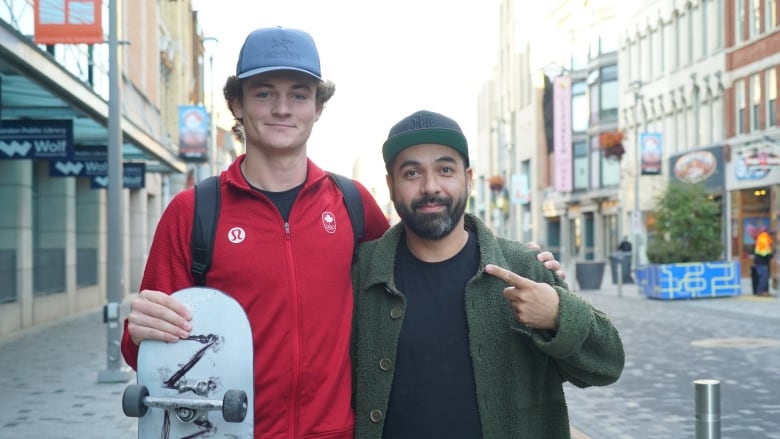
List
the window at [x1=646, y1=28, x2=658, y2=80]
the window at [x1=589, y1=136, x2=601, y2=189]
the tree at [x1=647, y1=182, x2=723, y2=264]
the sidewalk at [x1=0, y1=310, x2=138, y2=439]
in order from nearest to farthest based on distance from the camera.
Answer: the sidewalk at [x1=0, y1=310, x2=138, y2=439]
the tree at [x1=647, y1=182, x2=723, y2=264]
the window at [x1=646, y1=28, x2=658, y2=80]
the window at [x1=589, y1=136, x2=601, y2=189]

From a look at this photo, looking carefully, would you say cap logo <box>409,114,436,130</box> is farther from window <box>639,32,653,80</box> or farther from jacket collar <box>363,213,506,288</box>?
window <box>639,32,653,80</box>

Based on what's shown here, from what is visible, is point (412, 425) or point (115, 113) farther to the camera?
point (115, 113)

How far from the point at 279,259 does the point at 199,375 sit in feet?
1.51

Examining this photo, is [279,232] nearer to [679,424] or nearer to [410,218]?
[410,218]

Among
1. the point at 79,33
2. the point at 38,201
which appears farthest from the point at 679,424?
the point at 38,201

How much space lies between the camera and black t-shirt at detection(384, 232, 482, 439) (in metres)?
3.21

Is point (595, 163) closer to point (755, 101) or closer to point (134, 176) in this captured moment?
point (755, 101)

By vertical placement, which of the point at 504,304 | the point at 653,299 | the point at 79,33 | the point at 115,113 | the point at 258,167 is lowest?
the point at 653,299

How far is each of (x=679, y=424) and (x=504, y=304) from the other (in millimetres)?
5786

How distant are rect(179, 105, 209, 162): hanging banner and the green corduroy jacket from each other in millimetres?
34753

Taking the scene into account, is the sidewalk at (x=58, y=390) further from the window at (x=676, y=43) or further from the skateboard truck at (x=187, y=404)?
the window at (x=676, y=43)

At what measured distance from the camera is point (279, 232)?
318cm

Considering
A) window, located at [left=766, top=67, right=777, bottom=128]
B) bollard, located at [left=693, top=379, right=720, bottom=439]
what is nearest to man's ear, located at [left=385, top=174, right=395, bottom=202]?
bollard, located at [left=693, top=379, right=720, bottom=439]

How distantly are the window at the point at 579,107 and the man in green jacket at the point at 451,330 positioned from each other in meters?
60.8
